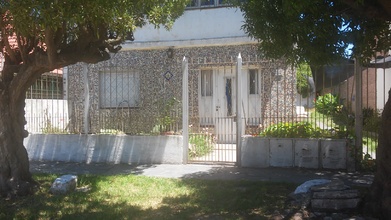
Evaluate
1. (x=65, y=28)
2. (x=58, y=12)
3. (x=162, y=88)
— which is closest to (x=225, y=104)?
(x=162, y=88)

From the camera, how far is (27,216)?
19.6 feet

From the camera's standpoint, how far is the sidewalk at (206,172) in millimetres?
7988

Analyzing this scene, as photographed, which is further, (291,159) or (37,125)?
(37,125)

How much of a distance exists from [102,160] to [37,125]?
2.29 meters

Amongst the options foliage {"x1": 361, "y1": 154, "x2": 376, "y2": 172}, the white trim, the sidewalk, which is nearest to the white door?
the sidewalk

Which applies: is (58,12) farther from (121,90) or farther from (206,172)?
(121,90)

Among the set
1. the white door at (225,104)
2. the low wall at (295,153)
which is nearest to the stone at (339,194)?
the low wall at (295,153)

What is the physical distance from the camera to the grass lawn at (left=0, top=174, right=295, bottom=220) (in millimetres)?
5938

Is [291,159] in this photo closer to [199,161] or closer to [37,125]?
[199,161]

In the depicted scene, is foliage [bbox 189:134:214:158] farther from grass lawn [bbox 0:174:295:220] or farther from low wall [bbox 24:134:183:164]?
grass lawn [bbox 0:174:295:220]

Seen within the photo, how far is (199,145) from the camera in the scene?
9.95 meters

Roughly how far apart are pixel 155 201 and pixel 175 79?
21.5ft

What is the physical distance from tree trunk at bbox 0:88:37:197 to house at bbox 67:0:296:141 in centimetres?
310

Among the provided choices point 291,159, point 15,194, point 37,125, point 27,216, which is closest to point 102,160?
point 37,125
